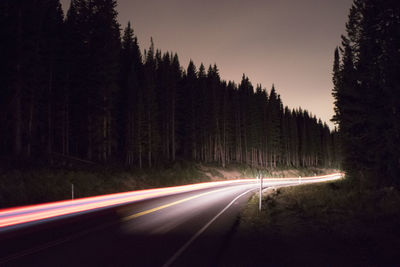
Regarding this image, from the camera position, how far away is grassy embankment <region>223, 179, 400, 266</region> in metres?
5.96

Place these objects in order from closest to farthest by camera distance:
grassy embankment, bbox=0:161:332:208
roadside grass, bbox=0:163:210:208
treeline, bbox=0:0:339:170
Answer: roadside grass, bbox=0:163:210:208
grassy embankment, bbox=0:161:332:208
treeline, bbox=0:0:339:170

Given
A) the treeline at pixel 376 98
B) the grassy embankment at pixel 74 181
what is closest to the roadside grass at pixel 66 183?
the grassy embankment at pixel 74 181

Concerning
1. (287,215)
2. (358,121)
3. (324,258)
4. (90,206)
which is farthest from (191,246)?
(358,121)

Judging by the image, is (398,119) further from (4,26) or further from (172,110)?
(172,110)

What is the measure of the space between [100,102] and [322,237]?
28043mm

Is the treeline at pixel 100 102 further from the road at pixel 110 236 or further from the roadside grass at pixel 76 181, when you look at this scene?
the road at pixel 110 236

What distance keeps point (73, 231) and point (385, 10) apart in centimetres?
2333

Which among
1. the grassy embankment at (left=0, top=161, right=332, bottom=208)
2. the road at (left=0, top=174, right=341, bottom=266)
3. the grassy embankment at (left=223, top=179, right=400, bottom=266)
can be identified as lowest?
the grassy embankment at (left=223, top=179, right=400, bottom=266)

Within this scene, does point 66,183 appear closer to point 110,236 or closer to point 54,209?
point 54,209

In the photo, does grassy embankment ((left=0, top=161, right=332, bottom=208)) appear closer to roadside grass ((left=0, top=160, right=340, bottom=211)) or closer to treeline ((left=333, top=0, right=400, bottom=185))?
roadside grass ((left=0, top=160, right=340, bottom=211))

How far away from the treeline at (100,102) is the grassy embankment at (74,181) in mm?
4141

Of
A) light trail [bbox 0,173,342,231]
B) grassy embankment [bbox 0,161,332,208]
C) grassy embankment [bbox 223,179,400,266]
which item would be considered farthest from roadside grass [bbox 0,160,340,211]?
grassy embankment [bbox 223,179,400,266]

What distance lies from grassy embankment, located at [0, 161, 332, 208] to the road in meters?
4.68

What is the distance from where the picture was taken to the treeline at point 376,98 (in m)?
16.2
